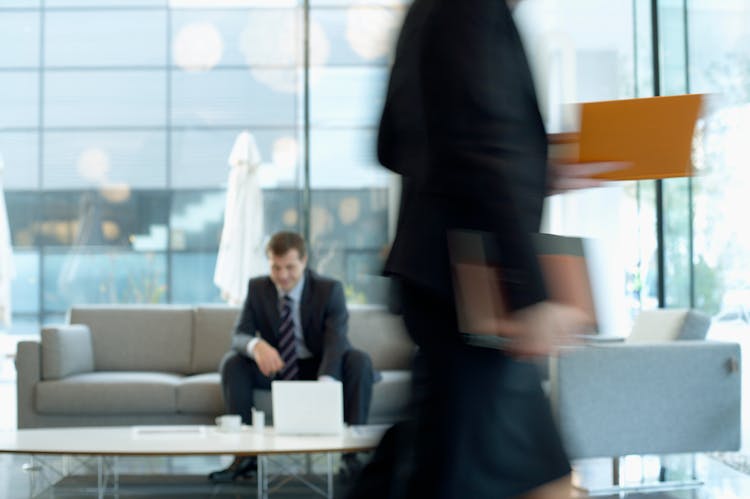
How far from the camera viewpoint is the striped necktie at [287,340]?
16.1 ft

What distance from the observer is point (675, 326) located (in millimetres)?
4680

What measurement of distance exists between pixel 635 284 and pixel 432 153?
6.19m

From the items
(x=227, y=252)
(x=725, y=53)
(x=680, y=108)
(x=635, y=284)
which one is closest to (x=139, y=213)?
(x=227, y=252)

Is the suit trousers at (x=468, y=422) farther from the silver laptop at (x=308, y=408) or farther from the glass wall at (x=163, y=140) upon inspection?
the glass wall at (x=163, y=140)

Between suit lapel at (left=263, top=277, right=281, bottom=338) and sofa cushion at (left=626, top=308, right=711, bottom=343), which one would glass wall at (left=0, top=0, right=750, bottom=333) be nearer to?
sofa cushion at (left=626, top=308, right=711, bottom=343)

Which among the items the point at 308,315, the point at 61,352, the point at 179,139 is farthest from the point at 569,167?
the point at 179,139

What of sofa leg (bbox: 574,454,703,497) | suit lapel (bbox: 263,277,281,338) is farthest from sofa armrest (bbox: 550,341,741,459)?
suit lapel (bbox: 263,277,281,338)

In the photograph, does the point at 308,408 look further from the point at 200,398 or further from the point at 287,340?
the point at 200,398

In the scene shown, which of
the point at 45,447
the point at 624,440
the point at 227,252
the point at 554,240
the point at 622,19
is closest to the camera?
the point at 554,240

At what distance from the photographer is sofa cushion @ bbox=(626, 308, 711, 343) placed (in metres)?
4.63

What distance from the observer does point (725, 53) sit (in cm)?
562

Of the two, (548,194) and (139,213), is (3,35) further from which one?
(548,194)

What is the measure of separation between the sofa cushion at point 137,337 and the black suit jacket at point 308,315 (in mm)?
1036

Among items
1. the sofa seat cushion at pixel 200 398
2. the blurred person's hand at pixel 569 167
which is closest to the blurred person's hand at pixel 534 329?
the blurred person's hand at pixel 569 167
